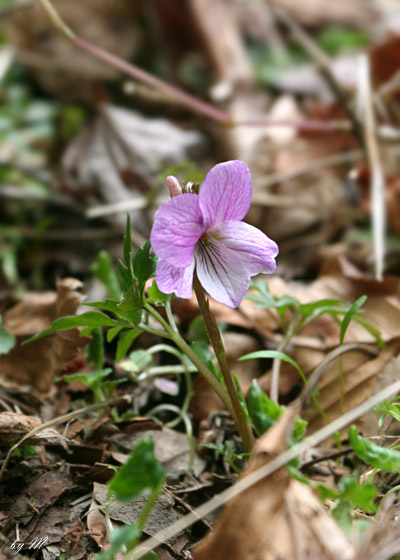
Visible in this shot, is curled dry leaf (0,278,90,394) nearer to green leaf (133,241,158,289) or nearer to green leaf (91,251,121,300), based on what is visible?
green leaf (91,251,121,300)

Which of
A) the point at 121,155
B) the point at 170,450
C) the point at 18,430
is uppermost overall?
the point at 121,155

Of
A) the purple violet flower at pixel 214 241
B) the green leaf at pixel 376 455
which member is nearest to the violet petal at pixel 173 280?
the purple violet flower at pixel 214 241

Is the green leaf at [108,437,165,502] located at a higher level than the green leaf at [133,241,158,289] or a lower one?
lower

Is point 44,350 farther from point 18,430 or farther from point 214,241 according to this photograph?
point 214,241

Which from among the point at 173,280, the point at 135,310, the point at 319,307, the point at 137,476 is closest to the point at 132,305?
the point at 135,310

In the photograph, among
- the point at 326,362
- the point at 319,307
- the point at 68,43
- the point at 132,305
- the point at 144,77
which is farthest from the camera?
the point at 68,43

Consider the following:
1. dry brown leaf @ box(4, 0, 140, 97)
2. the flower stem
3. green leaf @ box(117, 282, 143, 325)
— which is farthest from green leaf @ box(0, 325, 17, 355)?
dry brown leaf @ box(4, 0, 140, 97)
